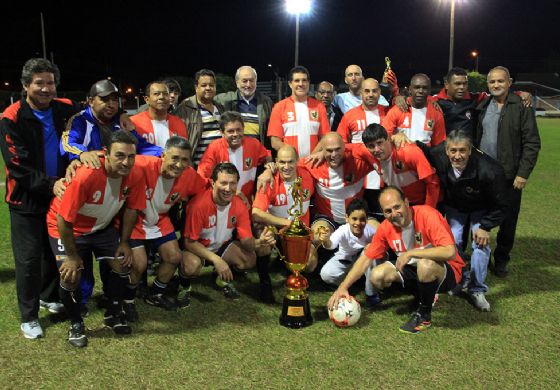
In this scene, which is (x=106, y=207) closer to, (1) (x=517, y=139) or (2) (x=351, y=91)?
(2) (x=351, y=91)

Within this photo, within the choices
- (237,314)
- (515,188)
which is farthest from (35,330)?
(515,188)

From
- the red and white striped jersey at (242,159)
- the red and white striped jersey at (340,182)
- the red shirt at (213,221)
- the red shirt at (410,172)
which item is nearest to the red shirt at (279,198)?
the red and white striped jersey at (340,182)

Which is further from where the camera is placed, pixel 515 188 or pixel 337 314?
pixel 515 188

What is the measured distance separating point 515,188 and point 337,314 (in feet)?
8.76

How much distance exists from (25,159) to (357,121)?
348 centimetres

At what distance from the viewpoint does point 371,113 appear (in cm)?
589

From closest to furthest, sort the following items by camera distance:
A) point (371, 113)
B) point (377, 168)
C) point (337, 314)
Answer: point (337, 314) < point (377, 168) < point (371, 113)

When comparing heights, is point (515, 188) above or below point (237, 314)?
above

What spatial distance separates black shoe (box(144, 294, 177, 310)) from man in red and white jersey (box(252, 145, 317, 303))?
2.75 feet

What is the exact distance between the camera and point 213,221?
4.75 meters

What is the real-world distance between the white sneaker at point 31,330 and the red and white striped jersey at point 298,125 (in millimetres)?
3100

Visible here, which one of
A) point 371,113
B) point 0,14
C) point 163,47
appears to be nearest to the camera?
point 371,113

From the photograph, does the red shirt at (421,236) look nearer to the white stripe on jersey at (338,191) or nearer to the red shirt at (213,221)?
the white stripe on jersey at (338,191)

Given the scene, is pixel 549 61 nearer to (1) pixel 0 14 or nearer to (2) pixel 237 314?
(1) pixel 0 14
